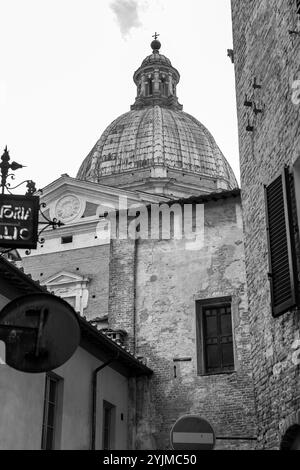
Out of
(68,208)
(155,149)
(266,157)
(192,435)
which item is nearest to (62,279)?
(68,208)

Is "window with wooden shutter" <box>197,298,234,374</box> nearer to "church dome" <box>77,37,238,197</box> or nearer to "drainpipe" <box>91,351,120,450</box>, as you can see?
"drainpipe" <box>91,351,120,450</box>

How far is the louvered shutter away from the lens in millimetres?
9102

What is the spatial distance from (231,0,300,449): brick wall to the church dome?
25.2 metres

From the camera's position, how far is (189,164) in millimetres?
40250

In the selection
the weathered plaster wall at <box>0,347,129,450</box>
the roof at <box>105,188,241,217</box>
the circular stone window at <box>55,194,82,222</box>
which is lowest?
the weathered plaster wall at <box>0,347,129,450</box>

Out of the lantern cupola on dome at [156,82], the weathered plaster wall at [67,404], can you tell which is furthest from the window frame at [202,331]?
the lantern cupola on dome at [156,82]

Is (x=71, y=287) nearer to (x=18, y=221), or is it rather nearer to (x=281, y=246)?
(x=281, y=246)

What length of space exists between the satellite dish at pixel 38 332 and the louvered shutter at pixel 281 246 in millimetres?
3983

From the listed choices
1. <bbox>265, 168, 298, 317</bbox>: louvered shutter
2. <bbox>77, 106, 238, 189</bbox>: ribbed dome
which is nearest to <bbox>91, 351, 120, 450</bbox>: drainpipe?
<bbox>265, 168, 298, 317</bbox>: louvered shutter

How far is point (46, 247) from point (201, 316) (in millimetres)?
6920

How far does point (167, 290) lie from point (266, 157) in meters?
7.92

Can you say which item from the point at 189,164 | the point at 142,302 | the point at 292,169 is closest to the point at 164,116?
the point at 189,164

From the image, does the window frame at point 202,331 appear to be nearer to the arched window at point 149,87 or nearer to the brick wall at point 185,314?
the brick wall at point 185,314

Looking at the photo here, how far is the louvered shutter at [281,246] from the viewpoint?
29.9 feet
